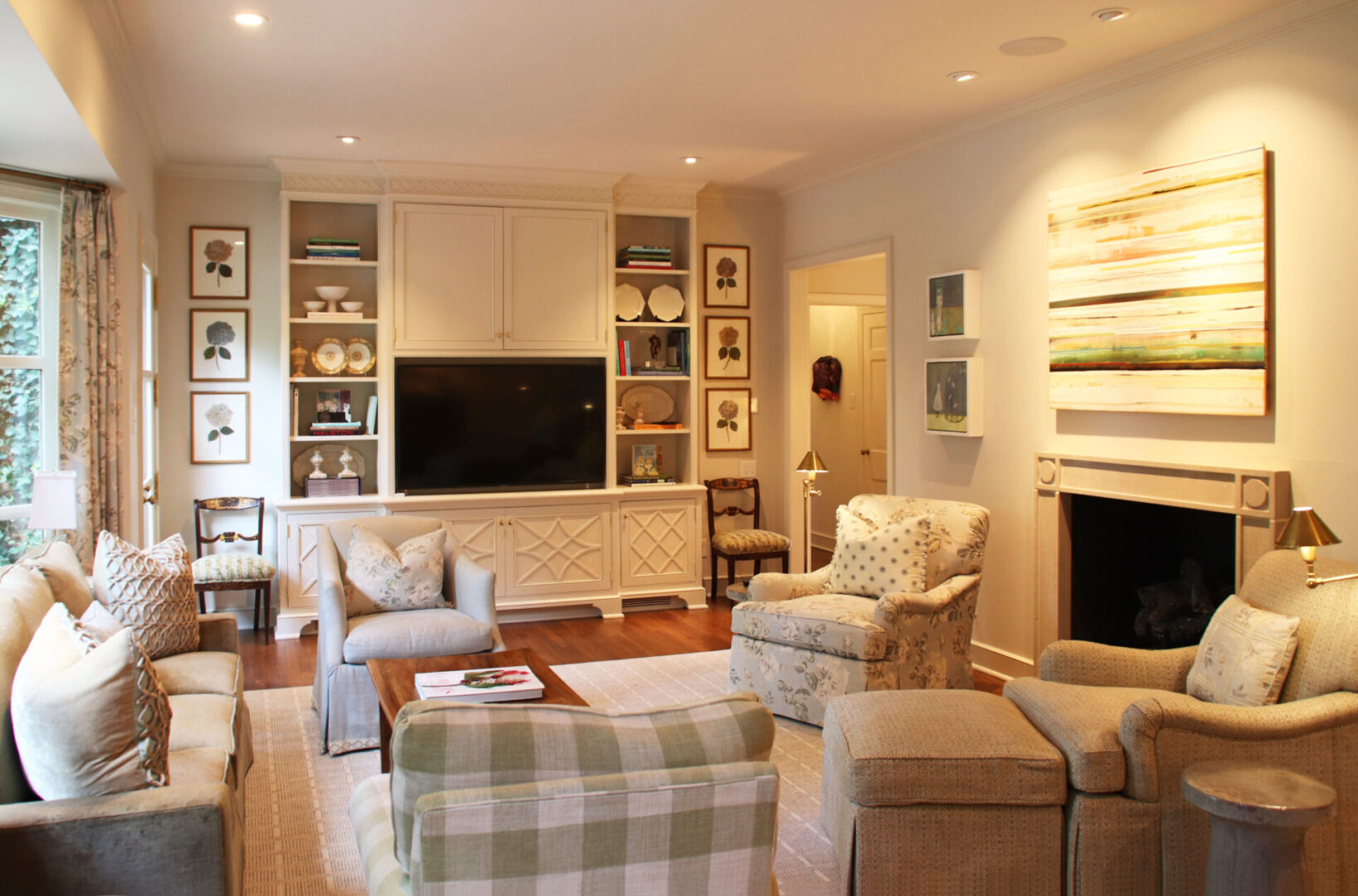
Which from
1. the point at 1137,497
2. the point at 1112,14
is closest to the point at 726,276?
the point at 1137,497

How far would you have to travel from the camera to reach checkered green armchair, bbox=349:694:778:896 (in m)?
1.52

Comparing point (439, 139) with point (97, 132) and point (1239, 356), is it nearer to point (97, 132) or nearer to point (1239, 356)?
point (97, 132)

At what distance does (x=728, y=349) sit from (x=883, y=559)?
2911mm

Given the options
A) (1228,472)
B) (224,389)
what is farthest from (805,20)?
(224,389)

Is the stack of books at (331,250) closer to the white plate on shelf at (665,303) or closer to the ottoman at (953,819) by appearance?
the white plate on shelf at (665,303)

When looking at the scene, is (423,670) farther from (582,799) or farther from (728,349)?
(728,349)

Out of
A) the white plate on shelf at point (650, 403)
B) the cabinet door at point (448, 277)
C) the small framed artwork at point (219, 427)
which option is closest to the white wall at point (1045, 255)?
the white plate on shelf at point (650, 403)

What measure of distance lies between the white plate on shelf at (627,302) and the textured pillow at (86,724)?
4.87 metres

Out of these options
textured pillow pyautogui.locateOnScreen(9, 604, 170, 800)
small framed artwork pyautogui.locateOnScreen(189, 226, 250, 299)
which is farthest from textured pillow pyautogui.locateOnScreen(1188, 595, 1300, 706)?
small framed artwork pyautogui.locateOnScreen(189, 226, 250, 299)

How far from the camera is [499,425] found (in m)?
6.38

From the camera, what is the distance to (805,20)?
3.70 meters

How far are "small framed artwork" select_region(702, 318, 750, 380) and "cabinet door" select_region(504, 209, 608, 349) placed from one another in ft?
2.81

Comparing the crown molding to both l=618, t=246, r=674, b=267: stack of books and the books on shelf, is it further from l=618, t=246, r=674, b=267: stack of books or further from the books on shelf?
the books on shelf

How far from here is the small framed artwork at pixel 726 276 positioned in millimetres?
7016
